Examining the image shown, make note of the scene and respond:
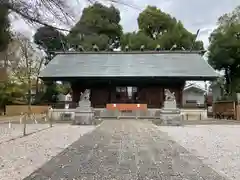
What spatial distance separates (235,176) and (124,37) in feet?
133

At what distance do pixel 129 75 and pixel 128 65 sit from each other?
119 inches

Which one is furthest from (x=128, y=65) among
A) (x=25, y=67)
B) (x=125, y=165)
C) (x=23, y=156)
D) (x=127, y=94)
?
(x=125, y=165)

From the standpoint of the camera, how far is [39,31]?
19.5 feet

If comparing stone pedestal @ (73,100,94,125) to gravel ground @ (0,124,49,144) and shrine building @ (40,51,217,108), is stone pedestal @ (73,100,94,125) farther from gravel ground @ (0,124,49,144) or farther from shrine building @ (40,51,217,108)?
shrine building @ (40,51,217,108)

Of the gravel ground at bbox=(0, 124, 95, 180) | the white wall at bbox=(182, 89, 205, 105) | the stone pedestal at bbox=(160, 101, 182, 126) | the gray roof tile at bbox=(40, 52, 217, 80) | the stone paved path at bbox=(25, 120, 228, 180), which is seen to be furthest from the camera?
the white wall at bbox=(182, 89, 205, 105)

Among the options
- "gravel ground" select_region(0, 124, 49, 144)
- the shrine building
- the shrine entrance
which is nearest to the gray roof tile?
the shrine building

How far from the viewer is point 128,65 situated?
32344 millimetres

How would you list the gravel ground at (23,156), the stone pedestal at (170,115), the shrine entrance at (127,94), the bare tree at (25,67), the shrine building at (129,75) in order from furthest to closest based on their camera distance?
the bare tree at (25,67) → the shrine entrance at (127,94) → the shrine building at (129,75) → the stone pedestal at (170,115) → the gravel ground at (23,156)

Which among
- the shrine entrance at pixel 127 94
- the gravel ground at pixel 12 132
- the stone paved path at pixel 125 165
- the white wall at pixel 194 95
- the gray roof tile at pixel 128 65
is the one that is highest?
the gray roof tile at pixel 128 65

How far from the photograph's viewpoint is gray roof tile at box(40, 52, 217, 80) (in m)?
29.9

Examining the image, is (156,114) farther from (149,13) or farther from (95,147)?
(149,13)

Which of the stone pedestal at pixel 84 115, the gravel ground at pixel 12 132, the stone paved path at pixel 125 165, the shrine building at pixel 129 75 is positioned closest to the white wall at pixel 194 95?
the shrine building at pixel 129 75

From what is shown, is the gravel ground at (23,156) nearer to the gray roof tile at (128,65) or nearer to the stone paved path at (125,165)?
the stone paved path at (125,165)

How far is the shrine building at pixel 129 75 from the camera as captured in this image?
1169 inches
